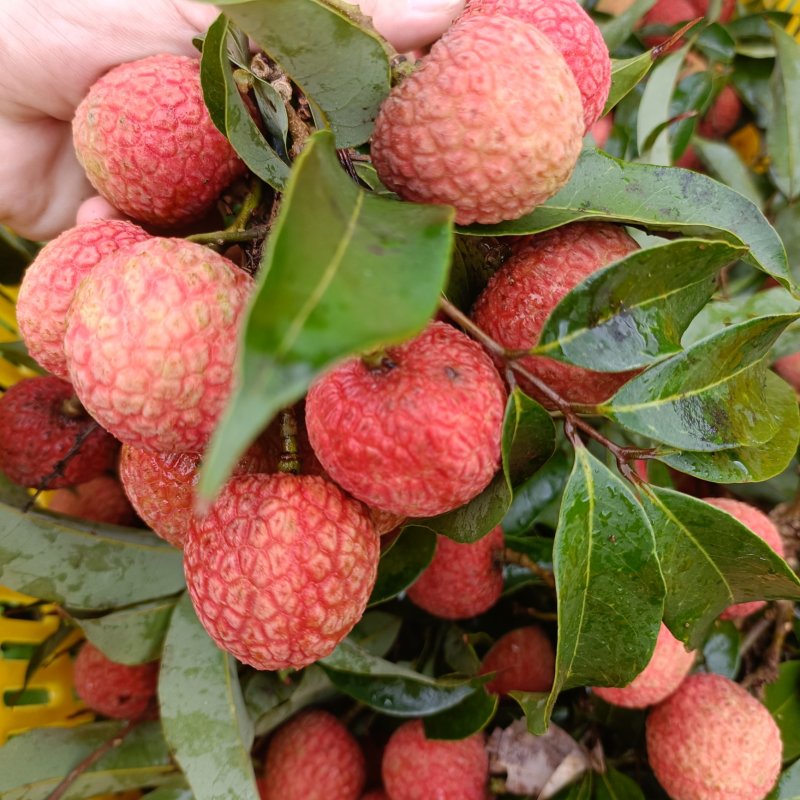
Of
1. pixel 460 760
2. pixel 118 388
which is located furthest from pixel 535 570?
pixel 118 388

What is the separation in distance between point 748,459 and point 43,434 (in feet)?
3.43

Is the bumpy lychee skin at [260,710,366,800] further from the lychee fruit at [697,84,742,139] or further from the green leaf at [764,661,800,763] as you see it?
the lychee fruit at [697,84,742,139]

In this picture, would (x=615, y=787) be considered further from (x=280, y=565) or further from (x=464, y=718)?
(x=280, y=565)

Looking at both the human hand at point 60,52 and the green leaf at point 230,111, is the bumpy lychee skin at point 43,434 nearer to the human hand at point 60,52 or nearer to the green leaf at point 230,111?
the human hand at point 60,52

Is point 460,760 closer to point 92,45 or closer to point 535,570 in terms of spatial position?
point 535,570

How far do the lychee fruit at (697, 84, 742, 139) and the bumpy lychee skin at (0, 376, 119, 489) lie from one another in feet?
5.16

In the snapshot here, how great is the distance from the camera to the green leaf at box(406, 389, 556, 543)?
63 centimetres

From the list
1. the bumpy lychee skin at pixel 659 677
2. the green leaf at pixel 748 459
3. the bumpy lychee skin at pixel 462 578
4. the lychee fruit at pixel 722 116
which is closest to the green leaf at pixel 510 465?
the green leaf at pixel 748 459

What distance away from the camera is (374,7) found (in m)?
0.82

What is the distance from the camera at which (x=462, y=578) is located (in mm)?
1173

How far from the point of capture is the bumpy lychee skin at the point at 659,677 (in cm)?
108

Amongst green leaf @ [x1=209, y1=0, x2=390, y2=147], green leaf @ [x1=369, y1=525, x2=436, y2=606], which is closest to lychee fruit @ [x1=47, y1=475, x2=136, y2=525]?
green leaf @ [x1=369, y1=525, x2=436, y2=606]

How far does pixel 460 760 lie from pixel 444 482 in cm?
76

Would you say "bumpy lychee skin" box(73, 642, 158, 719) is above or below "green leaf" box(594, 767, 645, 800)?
below
